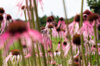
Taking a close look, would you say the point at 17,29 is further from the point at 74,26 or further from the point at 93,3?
the point at 93,3

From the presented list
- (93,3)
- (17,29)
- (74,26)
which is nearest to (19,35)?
(17,29)

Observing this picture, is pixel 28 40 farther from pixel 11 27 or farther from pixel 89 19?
pixel 89 19

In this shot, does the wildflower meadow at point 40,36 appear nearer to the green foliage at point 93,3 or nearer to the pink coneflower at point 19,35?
the pink coneflower at point 19,35

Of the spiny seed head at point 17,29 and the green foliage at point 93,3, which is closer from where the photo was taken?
the spiny seed head at point 17,29

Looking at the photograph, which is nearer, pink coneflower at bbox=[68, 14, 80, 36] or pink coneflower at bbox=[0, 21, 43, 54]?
pink coneflower at bbox=[0, 21, 43, 54]

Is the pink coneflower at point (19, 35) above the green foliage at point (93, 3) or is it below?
above

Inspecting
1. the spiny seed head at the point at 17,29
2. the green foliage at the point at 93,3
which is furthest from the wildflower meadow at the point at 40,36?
the green foliage at the point at 93,3

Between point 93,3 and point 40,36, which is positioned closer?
point 40,36

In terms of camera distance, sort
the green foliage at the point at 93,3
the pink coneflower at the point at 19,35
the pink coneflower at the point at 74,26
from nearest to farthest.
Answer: the pink coneflower at the point at 19,35
the pink coneflower at the point at 74,26
the green foliage at the point at 93,3

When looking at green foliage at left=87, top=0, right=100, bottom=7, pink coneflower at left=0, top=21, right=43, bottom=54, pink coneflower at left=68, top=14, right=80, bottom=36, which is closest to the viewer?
pink coneflower at left=0, top=21, right=43, bottom=54

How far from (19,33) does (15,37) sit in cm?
2

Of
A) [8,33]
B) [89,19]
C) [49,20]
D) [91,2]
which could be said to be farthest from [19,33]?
[91,2]

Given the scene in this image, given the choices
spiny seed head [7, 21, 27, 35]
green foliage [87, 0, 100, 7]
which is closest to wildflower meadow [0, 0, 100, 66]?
spiny seed head [7, 21, 27, 35]

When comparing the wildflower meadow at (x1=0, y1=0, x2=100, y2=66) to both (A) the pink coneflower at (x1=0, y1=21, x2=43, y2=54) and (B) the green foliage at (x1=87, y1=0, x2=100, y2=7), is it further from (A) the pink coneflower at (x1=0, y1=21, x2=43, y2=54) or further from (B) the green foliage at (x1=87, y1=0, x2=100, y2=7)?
(B) the green foliage at (x1=87, y1=0, x2=100, y2=7)
